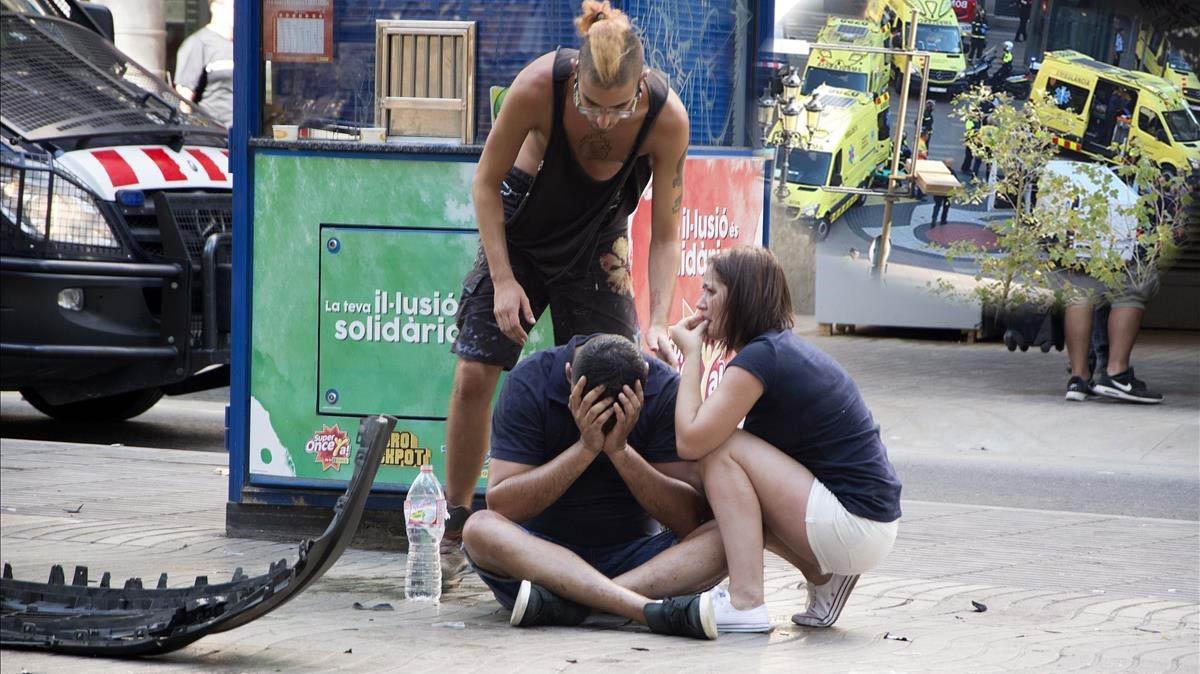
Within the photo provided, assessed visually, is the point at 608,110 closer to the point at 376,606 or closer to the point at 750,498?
the point at 750,498

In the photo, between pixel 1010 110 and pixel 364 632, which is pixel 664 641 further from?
pixel 1010 110

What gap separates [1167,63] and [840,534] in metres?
8.60

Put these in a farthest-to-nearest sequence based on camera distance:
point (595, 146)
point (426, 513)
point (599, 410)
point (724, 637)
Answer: point (426, 513) → point (595, 146) → point (724, 637) → point (599, 410)

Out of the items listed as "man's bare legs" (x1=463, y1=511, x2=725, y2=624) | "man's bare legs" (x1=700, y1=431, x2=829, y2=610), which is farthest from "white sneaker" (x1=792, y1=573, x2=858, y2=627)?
"man's bare legs" (x1=463, y1=511, x2=725, y2=624)

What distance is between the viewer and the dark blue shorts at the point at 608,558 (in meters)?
4.95

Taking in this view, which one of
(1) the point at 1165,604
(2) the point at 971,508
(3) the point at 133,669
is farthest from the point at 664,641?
(2) the point at 971,508

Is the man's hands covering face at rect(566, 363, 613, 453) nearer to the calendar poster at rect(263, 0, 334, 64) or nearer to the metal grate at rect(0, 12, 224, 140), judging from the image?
the calendar poster at rect(263, 0, 334, 64)

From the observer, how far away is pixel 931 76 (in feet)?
41.3

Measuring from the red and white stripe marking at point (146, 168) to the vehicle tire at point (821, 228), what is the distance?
5759mm

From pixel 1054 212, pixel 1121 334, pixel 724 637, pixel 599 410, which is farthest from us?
pixel 1054 212

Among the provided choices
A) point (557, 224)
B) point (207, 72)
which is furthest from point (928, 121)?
point (557, 224)

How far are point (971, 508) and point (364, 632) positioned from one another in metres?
3.79

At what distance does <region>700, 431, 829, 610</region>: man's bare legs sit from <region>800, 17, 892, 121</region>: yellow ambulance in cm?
828

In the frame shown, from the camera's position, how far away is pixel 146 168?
8625 mm
